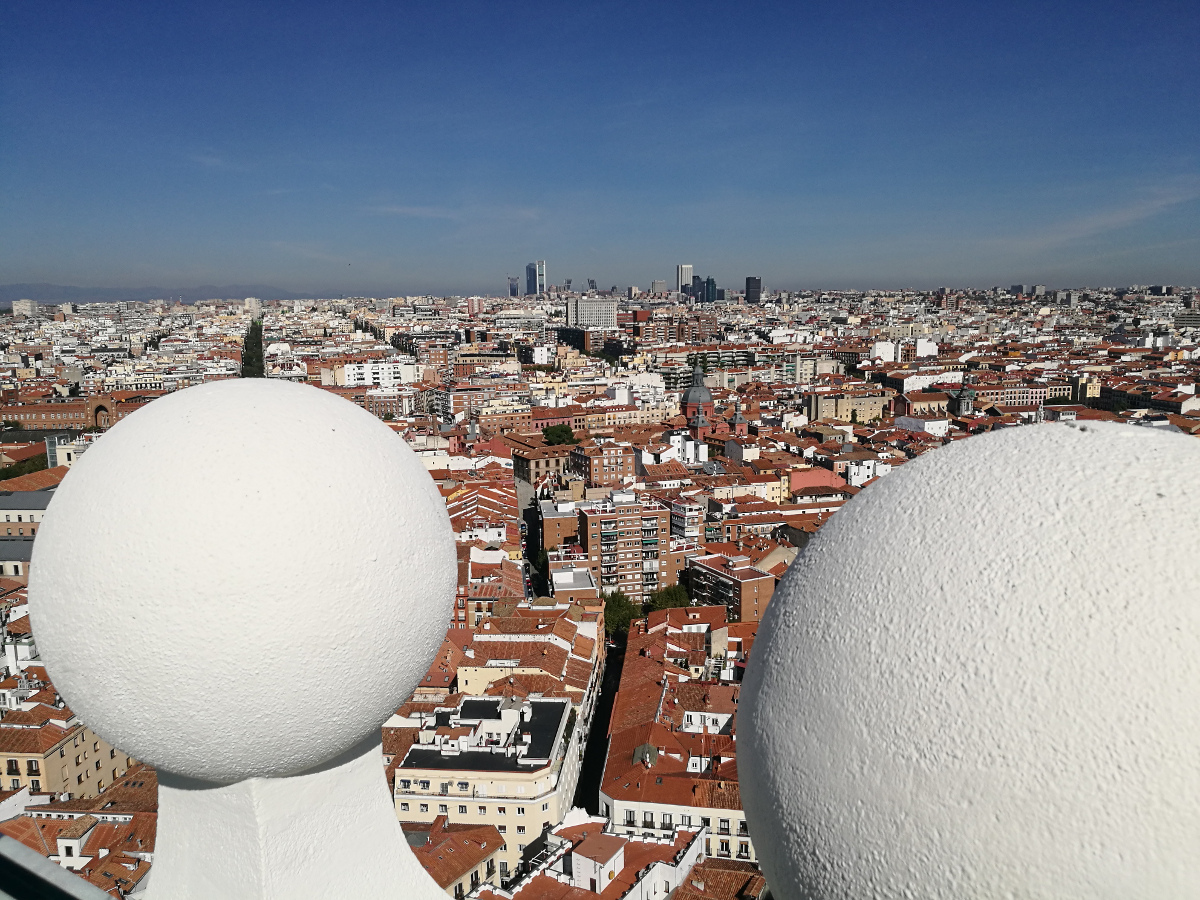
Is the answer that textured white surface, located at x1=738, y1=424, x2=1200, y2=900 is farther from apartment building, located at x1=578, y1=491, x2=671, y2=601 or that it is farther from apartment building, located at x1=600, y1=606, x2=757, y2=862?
apartment building, located at x1=578, y1=491, x2=671, y2=601

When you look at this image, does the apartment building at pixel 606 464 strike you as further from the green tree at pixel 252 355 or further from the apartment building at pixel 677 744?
the green tree at pixel 252 355

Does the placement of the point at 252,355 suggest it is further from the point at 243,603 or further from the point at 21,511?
the point at 243,603

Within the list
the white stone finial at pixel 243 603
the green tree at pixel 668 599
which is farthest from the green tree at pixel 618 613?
the white stone finial at pixel 243 603

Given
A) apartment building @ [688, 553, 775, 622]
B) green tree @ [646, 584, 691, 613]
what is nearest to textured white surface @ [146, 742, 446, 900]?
apartment building @ [688, 553, 775, 622]

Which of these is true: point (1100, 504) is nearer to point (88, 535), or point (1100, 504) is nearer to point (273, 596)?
Result: point (273, 596)

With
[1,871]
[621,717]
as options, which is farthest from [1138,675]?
[621,717]

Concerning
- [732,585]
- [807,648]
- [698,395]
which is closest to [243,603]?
[807,648]
